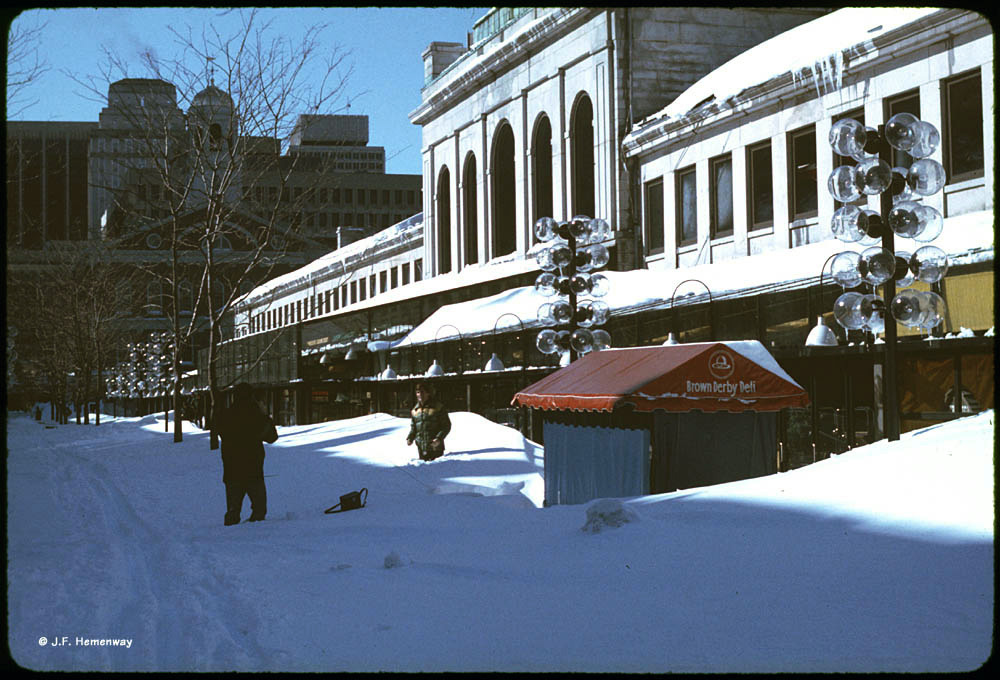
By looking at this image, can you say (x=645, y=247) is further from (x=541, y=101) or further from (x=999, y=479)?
(x=999, y=479)

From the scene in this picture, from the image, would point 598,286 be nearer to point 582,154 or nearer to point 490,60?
point 582,154

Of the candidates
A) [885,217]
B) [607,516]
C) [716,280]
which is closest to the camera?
[607,516]

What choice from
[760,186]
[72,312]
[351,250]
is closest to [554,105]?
[760,186]

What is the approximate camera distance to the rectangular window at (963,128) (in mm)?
20078

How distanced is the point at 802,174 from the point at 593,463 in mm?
12612

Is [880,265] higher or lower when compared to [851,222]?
lower

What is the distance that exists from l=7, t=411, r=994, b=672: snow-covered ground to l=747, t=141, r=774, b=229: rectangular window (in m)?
15.1

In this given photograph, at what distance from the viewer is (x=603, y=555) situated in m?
9.19

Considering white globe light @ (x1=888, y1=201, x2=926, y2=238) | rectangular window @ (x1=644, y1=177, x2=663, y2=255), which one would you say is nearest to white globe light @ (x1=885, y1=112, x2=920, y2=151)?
white globe light @ (x1=888, y1=201, x2=926, y2=238)

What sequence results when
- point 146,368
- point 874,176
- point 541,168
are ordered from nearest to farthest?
point 874,176 < point 541,168 < point 146,368

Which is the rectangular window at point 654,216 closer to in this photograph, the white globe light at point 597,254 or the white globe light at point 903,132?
the white globe light at point 597,254

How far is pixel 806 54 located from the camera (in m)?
25.7

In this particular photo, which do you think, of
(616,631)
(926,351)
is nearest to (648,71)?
(926,351)

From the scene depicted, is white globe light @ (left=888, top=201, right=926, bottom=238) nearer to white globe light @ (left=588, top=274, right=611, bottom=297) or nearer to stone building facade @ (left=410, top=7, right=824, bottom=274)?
white globe light @ (left=588, top=274, right=611, bottom=297)
